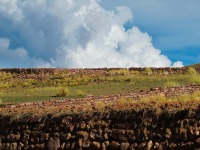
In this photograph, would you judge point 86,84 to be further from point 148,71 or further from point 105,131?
point 105,131

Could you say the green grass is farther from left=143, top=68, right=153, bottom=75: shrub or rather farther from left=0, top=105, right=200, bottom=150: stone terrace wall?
left=0, top=105, right=200, bottom=150: stone terrace wall

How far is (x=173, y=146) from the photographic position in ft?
58.0

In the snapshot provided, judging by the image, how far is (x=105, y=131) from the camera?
19609 millimetres

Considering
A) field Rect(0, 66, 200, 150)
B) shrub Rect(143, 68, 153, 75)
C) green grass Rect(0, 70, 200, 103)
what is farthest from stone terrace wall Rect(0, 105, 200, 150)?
shrub Rect(143, 68, 153, 75)

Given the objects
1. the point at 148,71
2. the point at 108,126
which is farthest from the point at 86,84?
the point at 108,126

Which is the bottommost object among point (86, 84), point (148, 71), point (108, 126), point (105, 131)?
point (105, 131)

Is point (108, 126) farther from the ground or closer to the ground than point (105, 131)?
farther from the ground

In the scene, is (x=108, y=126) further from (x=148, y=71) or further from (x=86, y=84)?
(x=148, y=71)

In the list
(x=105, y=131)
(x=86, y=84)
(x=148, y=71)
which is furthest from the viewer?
(x=148, y=71)

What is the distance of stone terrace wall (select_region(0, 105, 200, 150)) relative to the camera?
696 inches

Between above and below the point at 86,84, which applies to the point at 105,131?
below

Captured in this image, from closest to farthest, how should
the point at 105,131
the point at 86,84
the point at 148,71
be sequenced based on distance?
the point at 105,131, the point at 86,84, the point at 148,71

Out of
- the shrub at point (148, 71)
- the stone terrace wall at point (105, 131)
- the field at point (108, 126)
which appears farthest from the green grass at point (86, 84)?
the stone terrace wall at point (105, 131)

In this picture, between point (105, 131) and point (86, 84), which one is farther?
point (86, 84)
